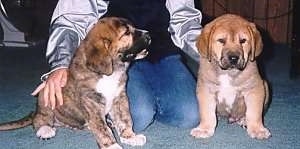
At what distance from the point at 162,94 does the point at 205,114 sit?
44 cm

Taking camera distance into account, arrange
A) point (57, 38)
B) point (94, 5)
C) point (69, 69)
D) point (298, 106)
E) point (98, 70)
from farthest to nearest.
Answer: point (298, 106)
point (94, 5)
point (57, 38)
point (69, 69)
point (98, 70)

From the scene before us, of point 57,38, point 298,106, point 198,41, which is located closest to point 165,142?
point 198,41

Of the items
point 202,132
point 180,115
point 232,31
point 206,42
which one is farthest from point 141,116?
point 232,31

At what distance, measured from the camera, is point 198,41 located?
8.55ft

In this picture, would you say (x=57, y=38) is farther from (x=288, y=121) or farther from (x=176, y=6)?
(x=288, y=121)

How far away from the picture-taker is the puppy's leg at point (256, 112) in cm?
258

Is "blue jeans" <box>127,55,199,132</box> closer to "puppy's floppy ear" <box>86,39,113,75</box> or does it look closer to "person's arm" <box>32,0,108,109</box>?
"person's arm" <box>32,0,108,109</box>

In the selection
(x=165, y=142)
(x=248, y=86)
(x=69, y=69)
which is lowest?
(x=165, y=142)

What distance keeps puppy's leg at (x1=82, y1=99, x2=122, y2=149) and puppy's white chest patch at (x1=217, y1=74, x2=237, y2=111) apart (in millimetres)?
592

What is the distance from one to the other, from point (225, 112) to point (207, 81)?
224mm

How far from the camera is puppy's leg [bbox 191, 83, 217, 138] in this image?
8.65 feet

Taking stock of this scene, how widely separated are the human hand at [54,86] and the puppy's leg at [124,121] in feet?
0.91

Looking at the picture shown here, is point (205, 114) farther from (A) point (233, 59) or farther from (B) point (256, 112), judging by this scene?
(A) point (233, 59)

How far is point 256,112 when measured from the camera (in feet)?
8.57
